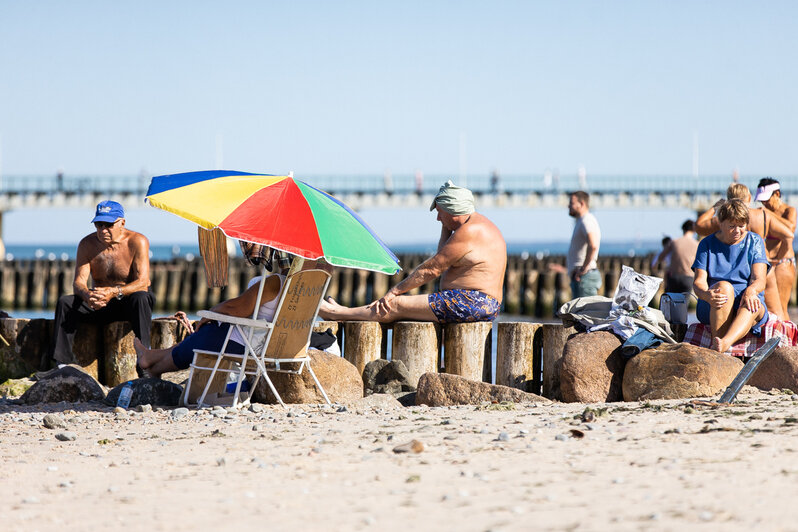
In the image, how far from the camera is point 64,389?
7.28 m

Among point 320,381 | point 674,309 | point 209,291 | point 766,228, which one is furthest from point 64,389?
point 209,291

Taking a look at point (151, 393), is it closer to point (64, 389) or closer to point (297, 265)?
point (64, 389)

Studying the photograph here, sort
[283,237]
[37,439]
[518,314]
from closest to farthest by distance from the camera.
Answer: [37,439]
[283,237]
[518,314]

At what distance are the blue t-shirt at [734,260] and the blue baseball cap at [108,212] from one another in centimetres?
455

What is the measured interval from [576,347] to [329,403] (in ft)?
5.82

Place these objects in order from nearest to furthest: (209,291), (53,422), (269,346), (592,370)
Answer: (53,422), (269,346), (592,370), (209,291)

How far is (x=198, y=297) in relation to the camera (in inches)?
1050

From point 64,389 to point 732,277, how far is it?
198 inches

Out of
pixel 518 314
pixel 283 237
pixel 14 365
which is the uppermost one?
pixel 283 237

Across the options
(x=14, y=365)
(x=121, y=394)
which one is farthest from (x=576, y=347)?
(x=14, y=365)

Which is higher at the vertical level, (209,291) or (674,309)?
(674,309)

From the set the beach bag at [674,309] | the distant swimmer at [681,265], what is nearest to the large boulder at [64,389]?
the beach bag at [674,309]

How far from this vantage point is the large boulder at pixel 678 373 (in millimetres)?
6375

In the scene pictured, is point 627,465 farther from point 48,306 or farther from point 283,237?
point 48,306
